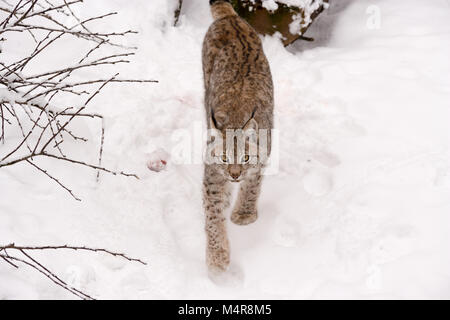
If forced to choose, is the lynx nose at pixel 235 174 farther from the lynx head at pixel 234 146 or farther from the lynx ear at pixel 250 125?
the lynx ear at pixel 250 125

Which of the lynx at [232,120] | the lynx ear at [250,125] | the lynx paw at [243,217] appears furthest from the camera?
the lynx paw at [243,217]

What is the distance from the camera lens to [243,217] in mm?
4199

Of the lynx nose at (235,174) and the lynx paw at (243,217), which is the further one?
the lynx paw at (243,217)

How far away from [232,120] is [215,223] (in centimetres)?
94

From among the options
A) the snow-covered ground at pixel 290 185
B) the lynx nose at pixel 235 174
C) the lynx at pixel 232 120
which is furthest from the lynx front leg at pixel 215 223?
the lynx nose at pixel 235 174

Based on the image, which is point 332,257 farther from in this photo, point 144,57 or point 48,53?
point 48,53

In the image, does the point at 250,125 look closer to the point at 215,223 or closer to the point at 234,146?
the point at 234,146

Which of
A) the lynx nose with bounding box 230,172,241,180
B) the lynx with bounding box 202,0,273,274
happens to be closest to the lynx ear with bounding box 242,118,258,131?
the lynx with bounding box 202,0,273,274

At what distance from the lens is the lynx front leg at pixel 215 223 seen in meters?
3.86

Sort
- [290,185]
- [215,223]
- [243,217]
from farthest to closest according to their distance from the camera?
[290,185] < [243,217] < [215,223]

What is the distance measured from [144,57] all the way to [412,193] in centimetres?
337

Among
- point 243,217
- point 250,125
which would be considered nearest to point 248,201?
point 243,217
